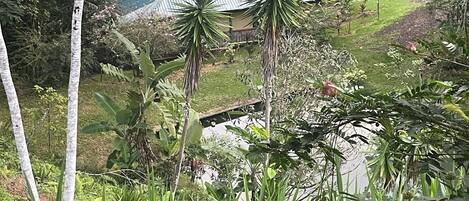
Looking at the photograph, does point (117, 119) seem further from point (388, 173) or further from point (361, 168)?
point (388, 173)

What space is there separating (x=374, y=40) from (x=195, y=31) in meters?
11.5

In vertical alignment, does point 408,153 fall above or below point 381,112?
below

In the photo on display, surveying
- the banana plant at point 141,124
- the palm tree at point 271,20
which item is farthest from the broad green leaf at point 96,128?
the palm tree at point 271,20

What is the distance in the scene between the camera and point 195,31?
15.3ft

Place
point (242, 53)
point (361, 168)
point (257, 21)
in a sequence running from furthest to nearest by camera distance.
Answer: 1. point (242, 53)
2. point (361, 168)
3. point (257, 21)

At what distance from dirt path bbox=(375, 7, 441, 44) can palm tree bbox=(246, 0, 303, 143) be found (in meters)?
9.72

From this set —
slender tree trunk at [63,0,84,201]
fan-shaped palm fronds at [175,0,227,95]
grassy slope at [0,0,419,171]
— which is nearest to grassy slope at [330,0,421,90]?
grassy slope at [0,0,419,171]

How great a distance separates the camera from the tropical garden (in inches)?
55.1

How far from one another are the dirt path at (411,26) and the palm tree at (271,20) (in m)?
9.72

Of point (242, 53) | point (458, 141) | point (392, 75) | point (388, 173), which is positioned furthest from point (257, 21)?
point (242, 53)

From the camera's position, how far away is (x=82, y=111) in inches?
423

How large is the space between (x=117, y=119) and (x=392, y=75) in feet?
23.5

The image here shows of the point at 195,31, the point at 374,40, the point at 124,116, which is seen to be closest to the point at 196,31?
the point at 195,31

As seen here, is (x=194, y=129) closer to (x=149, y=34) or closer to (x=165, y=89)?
(x=165, y=89)
